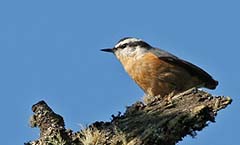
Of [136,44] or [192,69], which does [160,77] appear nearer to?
[192,69]

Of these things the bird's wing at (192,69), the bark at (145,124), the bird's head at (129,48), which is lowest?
the bark at (145,124)

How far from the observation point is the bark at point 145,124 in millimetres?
4023

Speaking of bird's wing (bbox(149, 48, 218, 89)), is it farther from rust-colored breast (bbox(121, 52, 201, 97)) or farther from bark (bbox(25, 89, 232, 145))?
bark (bbox(25, 89, 232, 145))

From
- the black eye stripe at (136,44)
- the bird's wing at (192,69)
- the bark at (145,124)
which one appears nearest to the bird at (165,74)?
the bird's wing at (192,69)

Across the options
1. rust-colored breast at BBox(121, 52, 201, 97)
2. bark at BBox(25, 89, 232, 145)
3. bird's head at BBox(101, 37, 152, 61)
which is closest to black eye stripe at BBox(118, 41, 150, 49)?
bird's head at BBox(101, 37, 152, 61)

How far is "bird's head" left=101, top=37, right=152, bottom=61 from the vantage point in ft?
26.1

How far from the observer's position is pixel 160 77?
24.0 ft

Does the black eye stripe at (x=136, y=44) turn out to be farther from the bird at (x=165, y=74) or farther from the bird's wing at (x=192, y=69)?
the bird's wing at (x=192, y=69)

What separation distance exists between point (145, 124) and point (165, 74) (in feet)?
10.1

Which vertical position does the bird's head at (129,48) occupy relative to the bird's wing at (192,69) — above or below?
above

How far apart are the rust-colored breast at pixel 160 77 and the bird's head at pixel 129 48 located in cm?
36

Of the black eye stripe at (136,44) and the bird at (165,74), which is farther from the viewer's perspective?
the black eye stripe at (136,44)

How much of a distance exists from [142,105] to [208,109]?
94 cm

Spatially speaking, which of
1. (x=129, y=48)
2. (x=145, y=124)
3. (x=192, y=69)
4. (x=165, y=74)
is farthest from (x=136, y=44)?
(x=145, y=124)
